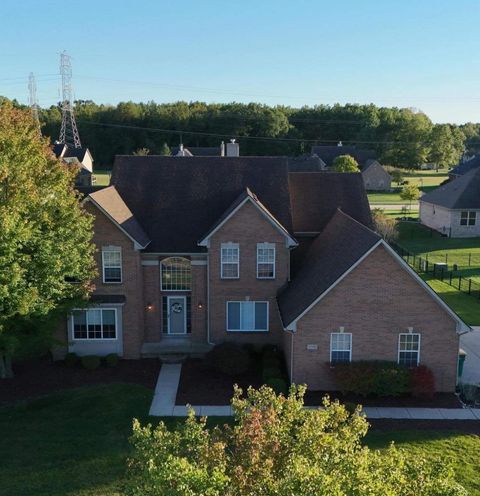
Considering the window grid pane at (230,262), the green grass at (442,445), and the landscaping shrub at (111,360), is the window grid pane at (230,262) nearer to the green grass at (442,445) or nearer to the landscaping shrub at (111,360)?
the landscaping shrub at (111,360)

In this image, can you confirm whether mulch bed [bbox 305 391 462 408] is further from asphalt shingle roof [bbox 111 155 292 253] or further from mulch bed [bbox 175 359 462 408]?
asphalt shingle roof [bbox 111 155 292 253]

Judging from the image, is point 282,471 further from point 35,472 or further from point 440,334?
point 440,334

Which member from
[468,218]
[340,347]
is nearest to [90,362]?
[340,347]

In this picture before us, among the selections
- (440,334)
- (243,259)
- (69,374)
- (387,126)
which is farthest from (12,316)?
(387,126)

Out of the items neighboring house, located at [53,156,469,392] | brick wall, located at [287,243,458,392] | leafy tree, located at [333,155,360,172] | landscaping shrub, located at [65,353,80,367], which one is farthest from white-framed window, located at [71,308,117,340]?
leafy tree, located at [333,155,360,172]

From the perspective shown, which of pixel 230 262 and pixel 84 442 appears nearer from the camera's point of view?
pixel 84 442

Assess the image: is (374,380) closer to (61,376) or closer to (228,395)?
(228,395)
